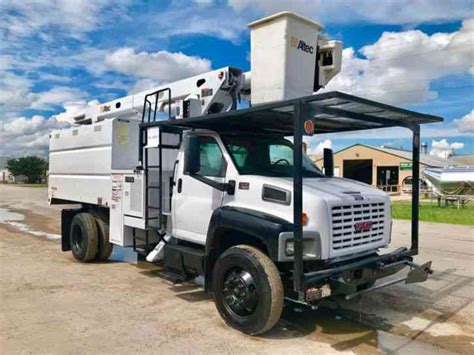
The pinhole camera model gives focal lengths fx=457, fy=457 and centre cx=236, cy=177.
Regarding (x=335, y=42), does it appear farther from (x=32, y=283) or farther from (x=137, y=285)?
(x=32, y=283)

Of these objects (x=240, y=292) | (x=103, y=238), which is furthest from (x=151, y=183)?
(x=240, y=292)

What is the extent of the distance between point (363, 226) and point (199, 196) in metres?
2.16

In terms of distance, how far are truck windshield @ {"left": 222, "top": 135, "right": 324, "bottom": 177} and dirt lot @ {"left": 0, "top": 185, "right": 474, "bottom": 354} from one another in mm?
1841

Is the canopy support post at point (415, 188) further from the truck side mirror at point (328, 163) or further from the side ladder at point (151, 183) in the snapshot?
the side ladder at point (151, 183)

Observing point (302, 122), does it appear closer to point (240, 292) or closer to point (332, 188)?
point (332, 188)

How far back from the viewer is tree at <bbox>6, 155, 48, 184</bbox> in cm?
9956

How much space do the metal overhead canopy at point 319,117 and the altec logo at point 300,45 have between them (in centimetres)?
78

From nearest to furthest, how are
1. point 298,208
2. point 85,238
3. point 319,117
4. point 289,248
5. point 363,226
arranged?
point 298,208 → point 289,248 → point 363,226 → point 319,117 → point 85,238

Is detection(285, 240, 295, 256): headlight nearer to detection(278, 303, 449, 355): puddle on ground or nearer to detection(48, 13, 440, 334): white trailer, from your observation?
detection(48, 13, 440, 334): white trailer

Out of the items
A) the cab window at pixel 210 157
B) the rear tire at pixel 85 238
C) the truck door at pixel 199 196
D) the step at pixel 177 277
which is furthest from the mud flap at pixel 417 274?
the rear tire at pixel 85 238

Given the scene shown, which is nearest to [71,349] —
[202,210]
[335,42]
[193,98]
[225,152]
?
[202,210]

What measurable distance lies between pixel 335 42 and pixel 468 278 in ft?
16.2

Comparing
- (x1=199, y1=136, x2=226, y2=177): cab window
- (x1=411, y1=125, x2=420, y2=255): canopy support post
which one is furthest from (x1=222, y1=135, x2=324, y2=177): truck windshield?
(x1=411, y1=125, x2=420, y2=255): canopy support post

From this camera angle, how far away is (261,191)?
5.29 m
